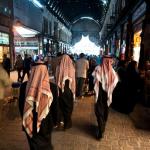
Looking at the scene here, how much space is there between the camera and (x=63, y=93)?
23.4 feet

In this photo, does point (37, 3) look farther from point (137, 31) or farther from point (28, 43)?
point (137, 31)

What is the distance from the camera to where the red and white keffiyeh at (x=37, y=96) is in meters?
4.44

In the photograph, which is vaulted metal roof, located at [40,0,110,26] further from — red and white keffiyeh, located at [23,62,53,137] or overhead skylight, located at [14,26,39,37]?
red and white keffiyeh, located at [23,62,53,137]

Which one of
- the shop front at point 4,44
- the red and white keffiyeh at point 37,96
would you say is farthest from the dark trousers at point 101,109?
the shop front at point 4,44

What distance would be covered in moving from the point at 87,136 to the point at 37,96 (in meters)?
2.72

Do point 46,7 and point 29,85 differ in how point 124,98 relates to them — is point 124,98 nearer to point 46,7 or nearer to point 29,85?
point 29,85

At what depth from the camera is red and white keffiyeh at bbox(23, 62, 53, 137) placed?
4.44 m

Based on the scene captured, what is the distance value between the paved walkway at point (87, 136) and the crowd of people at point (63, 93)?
0.32 metres

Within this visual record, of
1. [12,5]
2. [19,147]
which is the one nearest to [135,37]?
[19,147]

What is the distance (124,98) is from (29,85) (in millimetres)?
5717

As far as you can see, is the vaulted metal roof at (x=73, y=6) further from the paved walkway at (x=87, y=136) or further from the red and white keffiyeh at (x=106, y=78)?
the red and white keffiyeh at (x=106, y=78)

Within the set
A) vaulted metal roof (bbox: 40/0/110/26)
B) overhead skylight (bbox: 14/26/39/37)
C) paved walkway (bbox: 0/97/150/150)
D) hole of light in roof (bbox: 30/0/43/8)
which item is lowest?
paved walkway (bbox: 0/97/150/150)

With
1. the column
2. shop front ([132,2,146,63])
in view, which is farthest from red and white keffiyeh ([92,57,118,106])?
the column

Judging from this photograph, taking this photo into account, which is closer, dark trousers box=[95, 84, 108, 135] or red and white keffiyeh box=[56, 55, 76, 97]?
dark trousers box=[95, 84, 108, 135]
